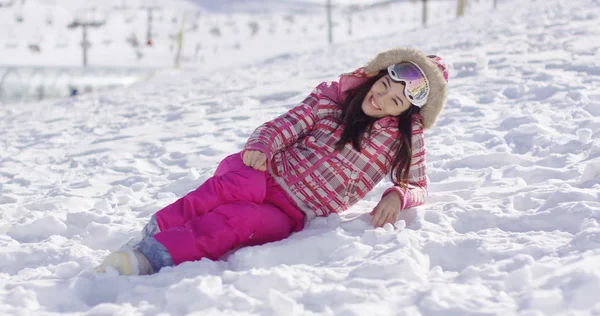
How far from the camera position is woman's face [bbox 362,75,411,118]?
2.78 metres

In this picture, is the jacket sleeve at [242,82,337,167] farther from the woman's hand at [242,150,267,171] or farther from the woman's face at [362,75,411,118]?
the woman's face at [362,75,411,118]

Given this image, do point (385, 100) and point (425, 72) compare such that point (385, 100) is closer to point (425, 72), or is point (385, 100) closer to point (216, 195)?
point (425, 72)

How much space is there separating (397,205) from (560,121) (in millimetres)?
2268

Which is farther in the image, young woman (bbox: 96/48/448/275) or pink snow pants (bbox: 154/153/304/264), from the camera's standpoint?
young woman (bbox: 96/48/448/275)

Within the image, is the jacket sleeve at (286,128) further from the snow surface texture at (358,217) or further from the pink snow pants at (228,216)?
the snow surface texture at (358,217)

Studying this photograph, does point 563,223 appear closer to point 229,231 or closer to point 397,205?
point 397,205

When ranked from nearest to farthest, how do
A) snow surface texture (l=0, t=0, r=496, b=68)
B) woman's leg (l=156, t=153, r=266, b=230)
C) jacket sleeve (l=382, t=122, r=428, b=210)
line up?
1. woman's leg (l=156, t=153, r=266, b=230)
2. jacket sleeve (l=382, t=122, r=428, b=210)
3. snow surface texture (l=0, t=0, r=496, b=68)

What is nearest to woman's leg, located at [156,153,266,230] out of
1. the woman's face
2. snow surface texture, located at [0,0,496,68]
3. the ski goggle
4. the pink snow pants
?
the pink snow pants

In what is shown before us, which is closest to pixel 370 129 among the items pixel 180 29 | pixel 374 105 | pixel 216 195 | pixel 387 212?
pixel 374 105

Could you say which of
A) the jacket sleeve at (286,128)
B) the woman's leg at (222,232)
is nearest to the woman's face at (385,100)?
the jacket sleeve at (286,128)

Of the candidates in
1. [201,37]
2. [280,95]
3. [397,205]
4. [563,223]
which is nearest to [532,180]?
[563,223]

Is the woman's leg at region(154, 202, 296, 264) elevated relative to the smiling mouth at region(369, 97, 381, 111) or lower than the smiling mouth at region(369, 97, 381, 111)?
lower

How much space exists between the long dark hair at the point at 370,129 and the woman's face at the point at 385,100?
33 millimetres

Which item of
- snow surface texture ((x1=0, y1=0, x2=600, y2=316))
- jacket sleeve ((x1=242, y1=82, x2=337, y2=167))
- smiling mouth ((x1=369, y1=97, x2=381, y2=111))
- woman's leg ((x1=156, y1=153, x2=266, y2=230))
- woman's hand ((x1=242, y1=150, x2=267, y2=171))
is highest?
smiling mouth ((x1=369, y1=97, x2=381, y2=111))
